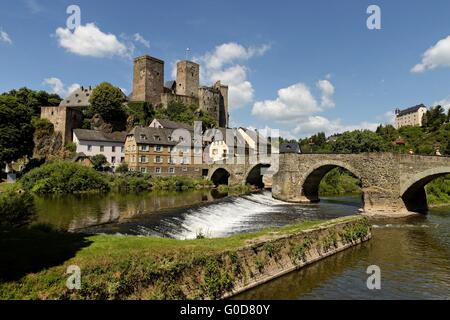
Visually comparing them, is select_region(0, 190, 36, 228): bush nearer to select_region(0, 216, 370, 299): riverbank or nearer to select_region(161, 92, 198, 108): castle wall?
select_region(0, 216, 370, 299): riverbank

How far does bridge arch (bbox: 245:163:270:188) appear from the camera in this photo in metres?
51.9

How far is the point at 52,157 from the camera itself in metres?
59.5

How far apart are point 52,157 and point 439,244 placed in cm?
5993

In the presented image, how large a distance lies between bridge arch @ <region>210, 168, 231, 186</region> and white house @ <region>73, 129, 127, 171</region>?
17.8m

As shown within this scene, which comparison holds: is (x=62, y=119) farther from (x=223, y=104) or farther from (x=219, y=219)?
(x=223, y=104)

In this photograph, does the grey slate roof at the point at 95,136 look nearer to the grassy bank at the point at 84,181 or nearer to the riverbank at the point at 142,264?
the grassy bank at the point at 84,181

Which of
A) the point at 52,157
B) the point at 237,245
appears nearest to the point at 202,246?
the point at 237,245

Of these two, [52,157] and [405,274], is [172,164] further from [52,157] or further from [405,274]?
[405,274]

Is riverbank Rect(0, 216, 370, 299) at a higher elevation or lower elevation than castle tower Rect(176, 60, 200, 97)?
lower

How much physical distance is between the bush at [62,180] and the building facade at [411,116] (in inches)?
4865

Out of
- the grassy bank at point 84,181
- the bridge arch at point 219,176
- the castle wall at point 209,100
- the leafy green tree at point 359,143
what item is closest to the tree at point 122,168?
the grassy bank at point 84,181

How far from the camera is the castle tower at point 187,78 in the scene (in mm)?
93312

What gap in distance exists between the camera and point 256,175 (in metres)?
55.5

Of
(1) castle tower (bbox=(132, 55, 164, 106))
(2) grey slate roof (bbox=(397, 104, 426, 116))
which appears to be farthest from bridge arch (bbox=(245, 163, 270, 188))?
(2) grey slate roof (bbox=(397, 104, 426, 116))
